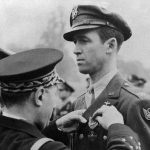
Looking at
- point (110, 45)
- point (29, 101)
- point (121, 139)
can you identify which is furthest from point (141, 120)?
point (29, 101)

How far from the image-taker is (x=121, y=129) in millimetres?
2230

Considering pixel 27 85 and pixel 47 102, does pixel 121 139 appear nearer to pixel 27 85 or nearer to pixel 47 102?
pixel 47 102

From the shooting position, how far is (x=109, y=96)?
2658 millimetres

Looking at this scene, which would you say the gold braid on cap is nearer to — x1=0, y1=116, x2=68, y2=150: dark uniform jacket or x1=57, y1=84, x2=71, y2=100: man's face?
x1=0, y1=116, x2=68, y2=150: dark uniform jacket

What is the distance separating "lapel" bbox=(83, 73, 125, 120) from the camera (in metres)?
2.65

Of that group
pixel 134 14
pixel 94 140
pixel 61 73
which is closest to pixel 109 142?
pixel 94 140

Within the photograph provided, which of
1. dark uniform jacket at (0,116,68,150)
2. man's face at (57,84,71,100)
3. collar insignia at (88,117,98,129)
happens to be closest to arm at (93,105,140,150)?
collar insignia at (88,117,98,129)

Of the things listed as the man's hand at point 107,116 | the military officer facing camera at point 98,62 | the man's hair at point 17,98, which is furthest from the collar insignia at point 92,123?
the man's hair at point 17,98

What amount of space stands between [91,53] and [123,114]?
1.57 feet

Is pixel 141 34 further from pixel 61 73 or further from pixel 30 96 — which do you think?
pixel 30 96

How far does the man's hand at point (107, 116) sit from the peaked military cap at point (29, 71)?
35 centimetres

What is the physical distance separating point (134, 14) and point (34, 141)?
326 centimetres

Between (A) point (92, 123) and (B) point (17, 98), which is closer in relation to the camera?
(B) point (17, 98)

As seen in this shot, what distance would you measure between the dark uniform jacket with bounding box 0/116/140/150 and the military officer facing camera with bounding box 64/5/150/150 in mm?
367
